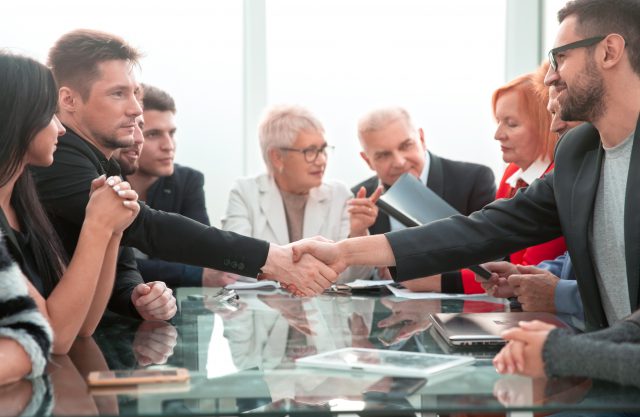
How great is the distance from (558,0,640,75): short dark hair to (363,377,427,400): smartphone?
1118 mm

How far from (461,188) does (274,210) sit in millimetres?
922

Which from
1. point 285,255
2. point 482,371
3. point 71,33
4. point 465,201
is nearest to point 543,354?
point 482,371

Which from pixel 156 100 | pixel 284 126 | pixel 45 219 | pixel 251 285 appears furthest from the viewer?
pixel 284 126

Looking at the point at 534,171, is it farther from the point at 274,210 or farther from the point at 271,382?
the point at 271,382

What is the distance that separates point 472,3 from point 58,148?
3729 millimetres

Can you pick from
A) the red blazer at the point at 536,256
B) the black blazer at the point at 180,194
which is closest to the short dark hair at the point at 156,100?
the black blazer at the point at 180,194

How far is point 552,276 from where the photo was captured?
8.34 ft

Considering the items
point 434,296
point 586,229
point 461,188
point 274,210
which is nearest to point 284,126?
point 274,210

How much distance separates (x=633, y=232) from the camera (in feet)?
6.55

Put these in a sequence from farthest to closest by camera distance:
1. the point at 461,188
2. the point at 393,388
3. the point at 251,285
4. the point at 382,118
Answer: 1. the point at 382,118
2. the point at 461,188
3. the point at 251,285
4. the point at 393,388

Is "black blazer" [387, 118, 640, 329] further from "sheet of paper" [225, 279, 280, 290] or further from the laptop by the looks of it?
"sheet of paper" [225, 279, 280, 290]

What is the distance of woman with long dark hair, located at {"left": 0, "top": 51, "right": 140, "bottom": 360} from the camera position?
1879 mm

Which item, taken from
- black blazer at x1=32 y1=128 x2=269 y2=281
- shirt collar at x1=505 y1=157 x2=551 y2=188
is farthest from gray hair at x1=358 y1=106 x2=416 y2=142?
black blazer at x1=32 y1=128 x2=269 y2=281

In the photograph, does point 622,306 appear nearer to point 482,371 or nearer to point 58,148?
point 482,371
